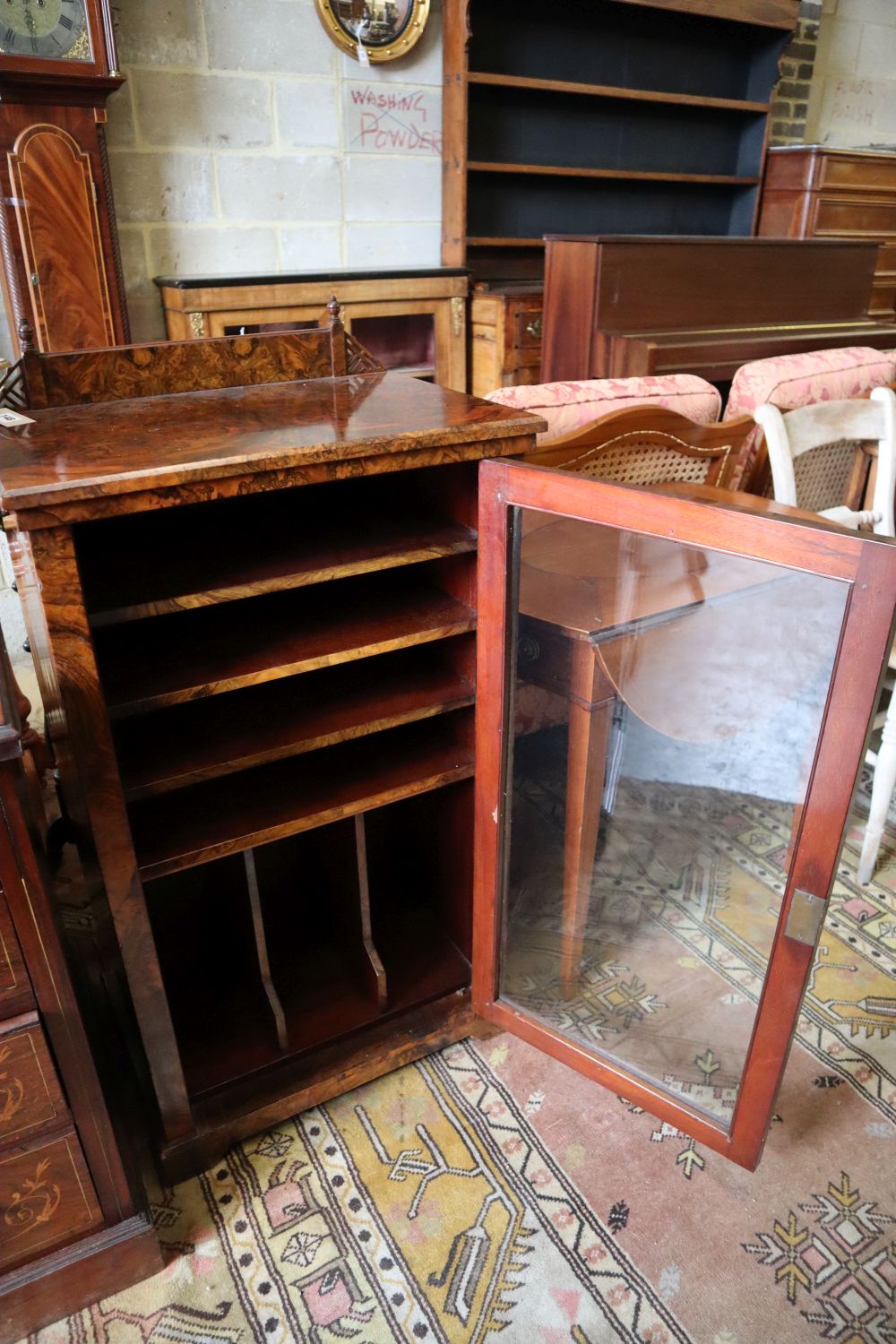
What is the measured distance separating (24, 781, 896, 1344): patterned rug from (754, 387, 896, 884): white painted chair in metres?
0.52

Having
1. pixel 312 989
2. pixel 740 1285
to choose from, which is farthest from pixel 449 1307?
pixel 312 989

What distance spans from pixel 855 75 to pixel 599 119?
1.76 meters

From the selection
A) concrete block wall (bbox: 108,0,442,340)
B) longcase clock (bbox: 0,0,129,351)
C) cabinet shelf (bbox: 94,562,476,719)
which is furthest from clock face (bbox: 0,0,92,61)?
cabinet shelf (bbox: 94,562,476,719)

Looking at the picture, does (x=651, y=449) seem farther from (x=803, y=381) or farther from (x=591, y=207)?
(x=591, y=207)

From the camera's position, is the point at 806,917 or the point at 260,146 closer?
the point at 806,917

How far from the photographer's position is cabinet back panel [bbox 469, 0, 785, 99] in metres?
3.70

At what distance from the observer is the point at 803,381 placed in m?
2.10

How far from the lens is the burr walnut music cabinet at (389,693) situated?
3.13 ft

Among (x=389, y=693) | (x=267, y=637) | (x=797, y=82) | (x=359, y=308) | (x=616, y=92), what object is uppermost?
(x=797, y=82)

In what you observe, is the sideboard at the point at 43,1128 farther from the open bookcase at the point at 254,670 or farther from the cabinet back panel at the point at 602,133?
the cabinet back panel at the point at 602,133

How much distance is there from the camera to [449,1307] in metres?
1.15

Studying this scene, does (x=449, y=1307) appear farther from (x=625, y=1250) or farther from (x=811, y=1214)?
(x=811, y=1214)

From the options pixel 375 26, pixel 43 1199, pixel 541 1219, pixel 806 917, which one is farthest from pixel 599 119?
pixel 43 1199

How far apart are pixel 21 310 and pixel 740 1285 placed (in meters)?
2.95
